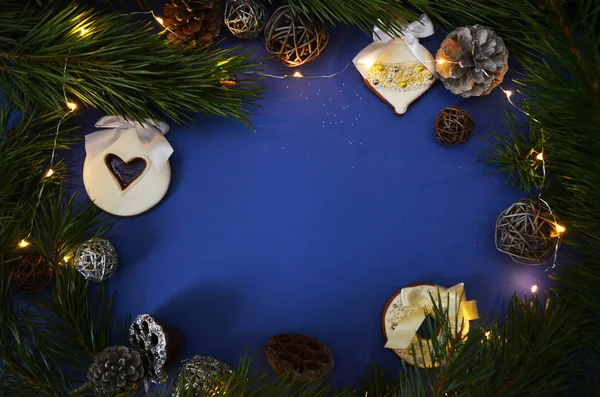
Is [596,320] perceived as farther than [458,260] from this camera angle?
No

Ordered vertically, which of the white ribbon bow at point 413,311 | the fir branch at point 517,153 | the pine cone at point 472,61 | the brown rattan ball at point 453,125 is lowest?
the white ribbon bow at point 413,311

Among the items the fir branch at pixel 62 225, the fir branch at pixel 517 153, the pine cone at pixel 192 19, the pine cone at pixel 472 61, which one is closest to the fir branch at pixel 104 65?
the pine cone at pixel 192 19

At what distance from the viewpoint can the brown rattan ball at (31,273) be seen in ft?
3.37

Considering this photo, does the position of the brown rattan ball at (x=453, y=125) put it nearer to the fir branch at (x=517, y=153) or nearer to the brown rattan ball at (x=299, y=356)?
the fir branch at (x=517, y=153)

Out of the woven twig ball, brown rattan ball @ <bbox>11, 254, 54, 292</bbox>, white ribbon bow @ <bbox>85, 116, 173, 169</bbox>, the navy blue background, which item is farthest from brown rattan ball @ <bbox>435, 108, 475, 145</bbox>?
brown rattan ball @ <bbox>11, 254, 54, 292</bbox>

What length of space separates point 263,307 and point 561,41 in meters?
0.65

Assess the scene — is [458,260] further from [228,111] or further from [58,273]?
[58,273]

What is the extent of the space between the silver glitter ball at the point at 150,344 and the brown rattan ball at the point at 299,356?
0.58 feet

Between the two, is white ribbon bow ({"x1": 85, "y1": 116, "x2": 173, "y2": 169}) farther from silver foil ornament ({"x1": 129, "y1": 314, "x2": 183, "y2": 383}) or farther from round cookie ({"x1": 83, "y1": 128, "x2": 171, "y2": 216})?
silver foil ornament ({"x1": 129, "y1": 314, "x2": 183, "y2": 383})

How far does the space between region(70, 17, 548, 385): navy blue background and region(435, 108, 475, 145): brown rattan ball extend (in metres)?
0.03

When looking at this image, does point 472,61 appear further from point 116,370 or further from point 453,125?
point 116,370

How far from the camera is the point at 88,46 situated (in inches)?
35.5

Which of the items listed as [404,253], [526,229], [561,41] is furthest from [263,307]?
[561,41]

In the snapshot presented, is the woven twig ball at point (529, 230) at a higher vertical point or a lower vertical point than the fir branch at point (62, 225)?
lower
